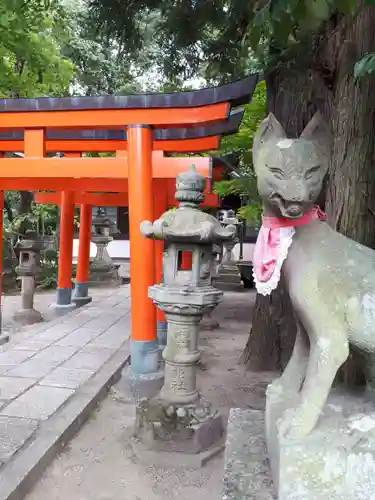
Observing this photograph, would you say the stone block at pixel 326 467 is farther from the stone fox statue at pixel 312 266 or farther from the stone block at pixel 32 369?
the stone block at pixel 32 369

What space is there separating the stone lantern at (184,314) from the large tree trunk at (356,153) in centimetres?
94

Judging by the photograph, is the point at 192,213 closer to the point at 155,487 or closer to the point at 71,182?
the point at 155,487

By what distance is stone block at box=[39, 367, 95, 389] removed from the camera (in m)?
4.82

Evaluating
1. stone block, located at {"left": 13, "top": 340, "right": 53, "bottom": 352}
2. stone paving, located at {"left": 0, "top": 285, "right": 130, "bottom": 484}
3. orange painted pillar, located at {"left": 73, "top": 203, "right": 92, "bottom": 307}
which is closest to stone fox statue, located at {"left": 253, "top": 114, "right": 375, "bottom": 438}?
stone paving, located at {"left": 0, "top": 285, "right": 130, "bottom": 484}

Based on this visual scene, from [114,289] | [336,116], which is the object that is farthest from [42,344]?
[114,289]

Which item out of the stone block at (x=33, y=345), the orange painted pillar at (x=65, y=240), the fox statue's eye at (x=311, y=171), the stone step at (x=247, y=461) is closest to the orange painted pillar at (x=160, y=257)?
the stone block at (x=33, y=345)

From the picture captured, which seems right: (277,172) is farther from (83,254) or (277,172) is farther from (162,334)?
(83,254)

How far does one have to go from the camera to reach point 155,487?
3.22 metres

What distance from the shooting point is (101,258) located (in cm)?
1398

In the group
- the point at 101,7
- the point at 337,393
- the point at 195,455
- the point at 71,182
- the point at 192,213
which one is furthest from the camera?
the point at 71,182

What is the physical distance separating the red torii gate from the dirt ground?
81 centimetres

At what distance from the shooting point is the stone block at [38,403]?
3.98 metres

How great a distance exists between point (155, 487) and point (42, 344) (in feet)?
12.3

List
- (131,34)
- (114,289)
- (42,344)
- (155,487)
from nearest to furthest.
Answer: (155,487)
(131,34)
(42,344)
(114,289)
